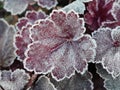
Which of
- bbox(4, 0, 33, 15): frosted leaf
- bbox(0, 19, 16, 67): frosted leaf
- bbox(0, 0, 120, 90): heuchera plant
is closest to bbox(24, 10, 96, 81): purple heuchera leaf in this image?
bbox(0, 0, 120, 90): heuchera plant

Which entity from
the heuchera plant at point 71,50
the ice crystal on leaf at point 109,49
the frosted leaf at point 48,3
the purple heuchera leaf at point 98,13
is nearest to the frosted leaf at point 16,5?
the frosted leaf at point 48,3

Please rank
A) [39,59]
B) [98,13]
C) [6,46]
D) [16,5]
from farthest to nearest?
[16,5] → [6,46] → [98,13] → [39,59]

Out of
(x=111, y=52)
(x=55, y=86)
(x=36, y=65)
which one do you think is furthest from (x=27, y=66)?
(x=111, y=52)

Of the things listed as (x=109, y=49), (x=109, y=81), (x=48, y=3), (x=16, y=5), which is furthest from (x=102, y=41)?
(x=16, y=5)

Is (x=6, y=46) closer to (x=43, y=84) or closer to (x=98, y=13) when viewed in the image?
(x=43, y=84)

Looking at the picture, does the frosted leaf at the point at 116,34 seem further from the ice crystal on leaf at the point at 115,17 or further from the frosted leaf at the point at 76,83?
the frosted leaf at the point at 76,83

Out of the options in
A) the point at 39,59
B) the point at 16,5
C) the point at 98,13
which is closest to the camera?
the point at 39,59

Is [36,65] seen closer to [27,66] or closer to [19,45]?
[27,66]
